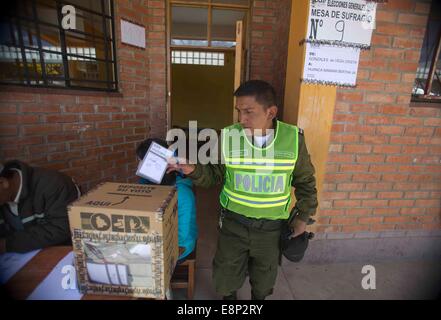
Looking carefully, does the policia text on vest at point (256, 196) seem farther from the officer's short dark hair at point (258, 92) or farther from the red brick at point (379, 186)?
the red brick at point (379, 186)

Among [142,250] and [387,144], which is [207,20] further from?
[142,250]

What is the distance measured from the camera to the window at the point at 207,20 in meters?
3.76

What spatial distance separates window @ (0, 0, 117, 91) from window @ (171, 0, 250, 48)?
1.37m

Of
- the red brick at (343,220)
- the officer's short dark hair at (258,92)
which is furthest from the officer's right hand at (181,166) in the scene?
the red brick at (343,220)

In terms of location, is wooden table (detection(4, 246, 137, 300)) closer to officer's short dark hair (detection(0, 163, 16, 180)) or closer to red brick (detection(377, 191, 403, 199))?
officer's short dark hair (detection(0, 163, 16, 180))

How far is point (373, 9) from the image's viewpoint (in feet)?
6.41

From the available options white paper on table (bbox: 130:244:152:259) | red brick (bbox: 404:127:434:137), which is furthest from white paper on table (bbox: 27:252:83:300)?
red brick (bbox: 404:127:434:137)

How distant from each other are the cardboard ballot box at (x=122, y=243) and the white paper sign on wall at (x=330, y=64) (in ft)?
5.00

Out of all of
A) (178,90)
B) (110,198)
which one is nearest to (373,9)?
(110,198)

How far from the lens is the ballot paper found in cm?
132

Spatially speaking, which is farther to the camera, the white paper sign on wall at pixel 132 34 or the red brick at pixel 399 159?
the white paper sign on wall at pixel 132 34

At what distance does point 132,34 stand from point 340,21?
2.24 meters

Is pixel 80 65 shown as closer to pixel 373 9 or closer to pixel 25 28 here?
pixel 25 28
